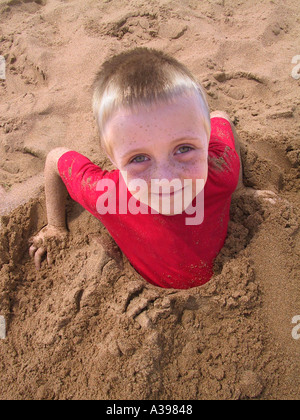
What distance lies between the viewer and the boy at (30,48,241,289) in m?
1.16

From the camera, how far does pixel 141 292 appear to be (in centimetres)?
154

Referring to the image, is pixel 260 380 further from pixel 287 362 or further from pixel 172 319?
pixel 172 319

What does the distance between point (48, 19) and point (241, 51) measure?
1574 mm

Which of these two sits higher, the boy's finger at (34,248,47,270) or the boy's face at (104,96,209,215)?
the boy's face at (104,96,209,215)

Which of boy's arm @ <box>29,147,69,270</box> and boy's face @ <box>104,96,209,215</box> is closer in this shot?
boy's face @ <box>104,96,209,215</box>

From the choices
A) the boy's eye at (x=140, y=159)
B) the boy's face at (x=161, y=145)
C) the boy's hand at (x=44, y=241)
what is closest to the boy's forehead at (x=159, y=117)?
the boy's face at (x=161, y=145)

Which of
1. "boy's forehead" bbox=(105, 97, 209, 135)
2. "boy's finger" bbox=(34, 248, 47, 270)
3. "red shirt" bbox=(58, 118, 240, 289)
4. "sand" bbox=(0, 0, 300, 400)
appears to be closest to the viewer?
"boy's forehead" bbox=(105, 97, 209, 135)

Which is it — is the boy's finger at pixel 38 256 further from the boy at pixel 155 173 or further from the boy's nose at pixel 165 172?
the boy's nose at pixel 165 172

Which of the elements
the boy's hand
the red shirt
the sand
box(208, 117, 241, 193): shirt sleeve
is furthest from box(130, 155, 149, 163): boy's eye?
the boy's hand

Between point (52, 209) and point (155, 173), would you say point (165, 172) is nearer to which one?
point (155, 173)

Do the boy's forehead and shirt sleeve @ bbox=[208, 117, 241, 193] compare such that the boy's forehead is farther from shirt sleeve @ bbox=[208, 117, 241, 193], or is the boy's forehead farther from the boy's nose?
shirt sleeve @ bbox=[208, 117, 241, 193]

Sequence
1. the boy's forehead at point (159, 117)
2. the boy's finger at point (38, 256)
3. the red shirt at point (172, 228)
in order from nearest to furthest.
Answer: the boy's forehead at point (159, 117) < the red shirt at point (172, 228) < the boy's finger at point (38, 256)

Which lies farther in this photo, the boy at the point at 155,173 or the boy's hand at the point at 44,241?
the boy's hand at the point at 44,241

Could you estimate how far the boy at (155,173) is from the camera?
1.16 metres
